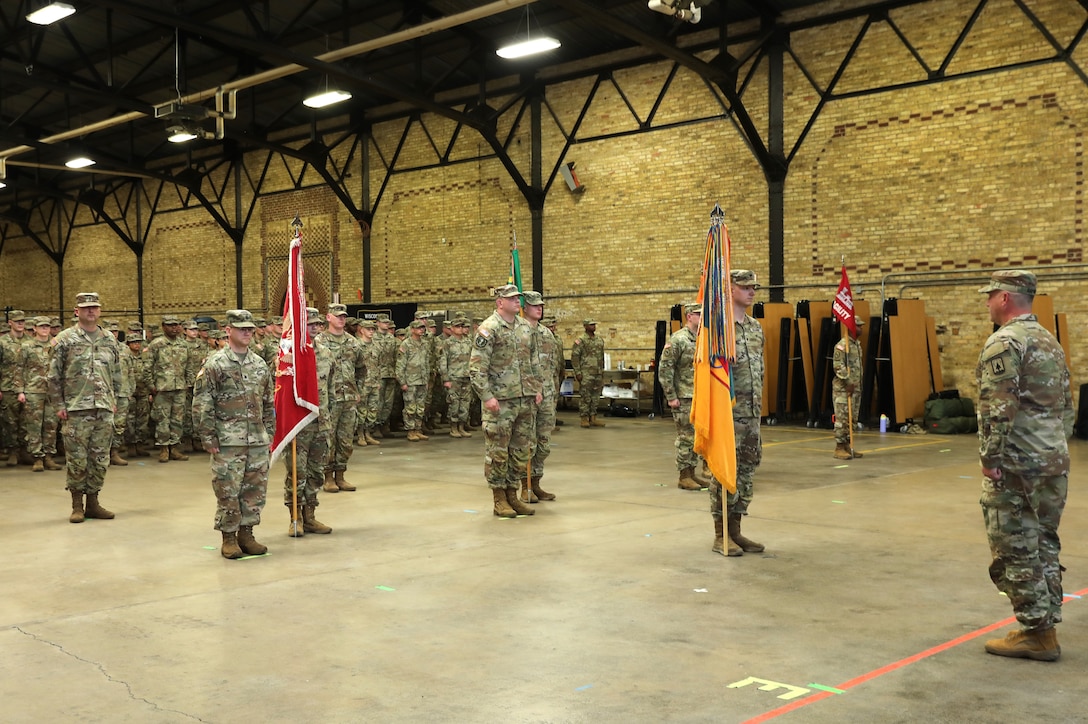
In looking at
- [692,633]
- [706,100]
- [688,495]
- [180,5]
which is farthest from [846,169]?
[692,633]

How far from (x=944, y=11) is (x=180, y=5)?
12.7 metres

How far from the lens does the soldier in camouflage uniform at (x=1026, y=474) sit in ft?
15.0

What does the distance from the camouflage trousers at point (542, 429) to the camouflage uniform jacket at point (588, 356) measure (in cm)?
809

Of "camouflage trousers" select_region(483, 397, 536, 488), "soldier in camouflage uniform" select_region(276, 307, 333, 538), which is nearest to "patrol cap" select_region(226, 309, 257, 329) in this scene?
"soldier in camouflage uniform" select_region(276, 307, 333, 538)

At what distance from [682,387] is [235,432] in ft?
15.9

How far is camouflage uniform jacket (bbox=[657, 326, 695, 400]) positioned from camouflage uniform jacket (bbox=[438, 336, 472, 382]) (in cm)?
689

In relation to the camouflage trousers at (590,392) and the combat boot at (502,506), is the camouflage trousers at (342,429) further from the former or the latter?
the camouflage trousers at (590,392)

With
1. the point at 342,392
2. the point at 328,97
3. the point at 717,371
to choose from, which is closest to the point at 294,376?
the point at 342,392

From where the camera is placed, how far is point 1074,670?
174 inches

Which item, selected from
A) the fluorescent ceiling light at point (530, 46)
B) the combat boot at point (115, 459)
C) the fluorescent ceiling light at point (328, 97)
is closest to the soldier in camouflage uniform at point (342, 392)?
the combat boot at point (115, 459)

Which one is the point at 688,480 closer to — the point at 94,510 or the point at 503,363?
the point at 503,363

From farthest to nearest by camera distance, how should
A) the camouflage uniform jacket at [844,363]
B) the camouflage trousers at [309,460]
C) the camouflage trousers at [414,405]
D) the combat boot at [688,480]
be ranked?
the camouflage trousers at [414,405], the camouflage uniform jacket at [844,363], the combat boot at [688,480], the camouflage trousers at [309,460]

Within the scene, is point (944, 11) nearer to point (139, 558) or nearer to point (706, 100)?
point (706, 100)

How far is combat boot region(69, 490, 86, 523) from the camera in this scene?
8.67 meters
